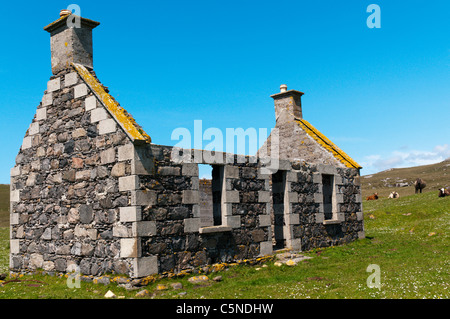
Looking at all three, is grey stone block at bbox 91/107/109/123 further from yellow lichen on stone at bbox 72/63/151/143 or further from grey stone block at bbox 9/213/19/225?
grey stone block at bbox 9/213/19/225

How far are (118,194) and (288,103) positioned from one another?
12127 millimetres

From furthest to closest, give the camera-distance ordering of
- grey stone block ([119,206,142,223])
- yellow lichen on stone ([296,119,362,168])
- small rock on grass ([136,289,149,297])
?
1. yellow lichen on stone ([296,119,362,168])
2. grey stone block ([119,206,142,223])
3. small rock on grass ([136,289,149,297])

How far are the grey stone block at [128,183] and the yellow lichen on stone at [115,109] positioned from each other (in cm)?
93

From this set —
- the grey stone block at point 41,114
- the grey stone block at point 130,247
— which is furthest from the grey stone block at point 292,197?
the grey stone block at point 41,114

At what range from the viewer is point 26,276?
41.5ft

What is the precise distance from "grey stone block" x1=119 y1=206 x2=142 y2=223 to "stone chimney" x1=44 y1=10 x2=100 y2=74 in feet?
16.0

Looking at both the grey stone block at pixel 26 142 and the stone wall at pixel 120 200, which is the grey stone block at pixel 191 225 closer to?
the stone wall at pixel 120 200

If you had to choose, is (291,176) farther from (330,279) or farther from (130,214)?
(130,214)

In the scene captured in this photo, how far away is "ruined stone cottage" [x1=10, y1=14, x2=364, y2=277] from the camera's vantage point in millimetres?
10367

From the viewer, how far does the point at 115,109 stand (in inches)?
431

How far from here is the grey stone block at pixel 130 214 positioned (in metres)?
10.0

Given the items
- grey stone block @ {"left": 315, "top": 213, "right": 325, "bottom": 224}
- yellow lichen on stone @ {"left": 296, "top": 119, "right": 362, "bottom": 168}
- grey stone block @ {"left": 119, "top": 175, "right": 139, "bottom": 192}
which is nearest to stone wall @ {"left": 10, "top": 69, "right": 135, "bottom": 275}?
grey stone block @ {"left": 119, "top": 175, "right": 139, "bottom": 192}

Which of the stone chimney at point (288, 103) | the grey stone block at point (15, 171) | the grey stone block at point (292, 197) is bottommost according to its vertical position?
the grey stone block at point (292, 197)

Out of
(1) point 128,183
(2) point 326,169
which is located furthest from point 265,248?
(1) point 128,183
